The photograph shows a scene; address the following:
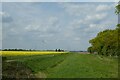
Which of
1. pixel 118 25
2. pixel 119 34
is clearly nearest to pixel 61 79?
pixel 118 25

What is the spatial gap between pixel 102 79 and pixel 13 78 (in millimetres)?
6292

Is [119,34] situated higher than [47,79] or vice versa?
[119,34]

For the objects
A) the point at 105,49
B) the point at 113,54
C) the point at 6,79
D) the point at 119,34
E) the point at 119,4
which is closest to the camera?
the point at 6,79

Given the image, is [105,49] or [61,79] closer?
[61,79]

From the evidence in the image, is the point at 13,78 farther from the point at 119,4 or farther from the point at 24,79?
the point at 119,4

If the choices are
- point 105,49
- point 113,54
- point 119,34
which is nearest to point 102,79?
point 119,34

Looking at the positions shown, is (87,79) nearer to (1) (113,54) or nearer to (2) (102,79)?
(2) (102,79)

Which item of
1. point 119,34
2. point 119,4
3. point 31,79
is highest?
point 119,4

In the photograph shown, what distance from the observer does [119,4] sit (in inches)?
1508

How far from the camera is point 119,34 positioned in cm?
4303

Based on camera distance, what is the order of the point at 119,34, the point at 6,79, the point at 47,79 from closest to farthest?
1. the point at 6,79
2. the point at 47,79
3. the point at 119,34

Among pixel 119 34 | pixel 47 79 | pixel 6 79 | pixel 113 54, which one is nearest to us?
pixel 6 79

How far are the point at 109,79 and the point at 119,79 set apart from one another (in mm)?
847

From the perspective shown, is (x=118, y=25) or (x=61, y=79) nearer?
(x=61, y=79)
